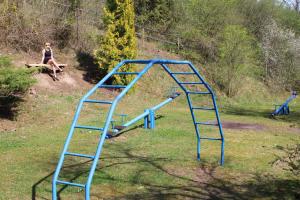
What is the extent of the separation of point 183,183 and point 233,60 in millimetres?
16432

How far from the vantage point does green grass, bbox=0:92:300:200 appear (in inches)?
231

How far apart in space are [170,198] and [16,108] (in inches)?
259

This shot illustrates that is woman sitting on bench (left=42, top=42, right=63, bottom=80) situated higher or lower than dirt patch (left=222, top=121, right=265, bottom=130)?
higher

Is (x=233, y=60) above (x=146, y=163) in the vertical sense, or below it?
above

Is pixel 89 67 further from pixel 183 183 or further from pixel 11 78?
pixel 183 183

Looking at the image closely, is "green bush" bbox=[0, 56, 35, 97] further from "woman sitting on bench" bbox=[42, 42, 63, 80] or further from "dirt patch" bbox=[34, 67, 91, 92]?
"woman sitting on bench" bbox=[42, 42, 63, 80]

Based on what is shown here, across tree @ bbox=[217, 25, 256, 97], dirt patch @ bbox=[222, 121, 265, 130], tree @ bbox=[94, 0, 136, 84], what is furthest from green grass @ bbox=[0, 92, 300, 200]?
tree @ bbox=[217, 25, 256, 97]

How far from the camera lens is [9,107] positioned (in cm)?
1045

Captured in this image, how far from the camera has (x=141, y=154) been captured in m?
8.20

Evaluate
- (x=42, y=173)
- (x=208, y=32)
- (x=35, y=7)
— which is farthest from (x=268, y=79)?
(x=42, y=173)

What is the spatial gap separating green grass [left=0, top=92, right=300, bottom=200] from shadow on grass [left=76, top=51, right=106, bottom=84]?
4.28 metres

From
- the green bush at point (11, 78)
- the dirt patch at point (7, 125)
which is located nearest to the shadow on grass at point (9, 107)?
the dirt patch at point (7, 125)

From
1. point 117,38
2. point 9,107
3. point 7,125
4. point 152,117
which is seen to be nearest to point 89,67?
point 117,38

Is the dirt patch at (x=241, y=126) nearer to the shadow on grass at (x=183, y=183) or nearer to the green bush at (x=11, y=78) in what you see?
the shadow on grass at (x=183, y=183)
